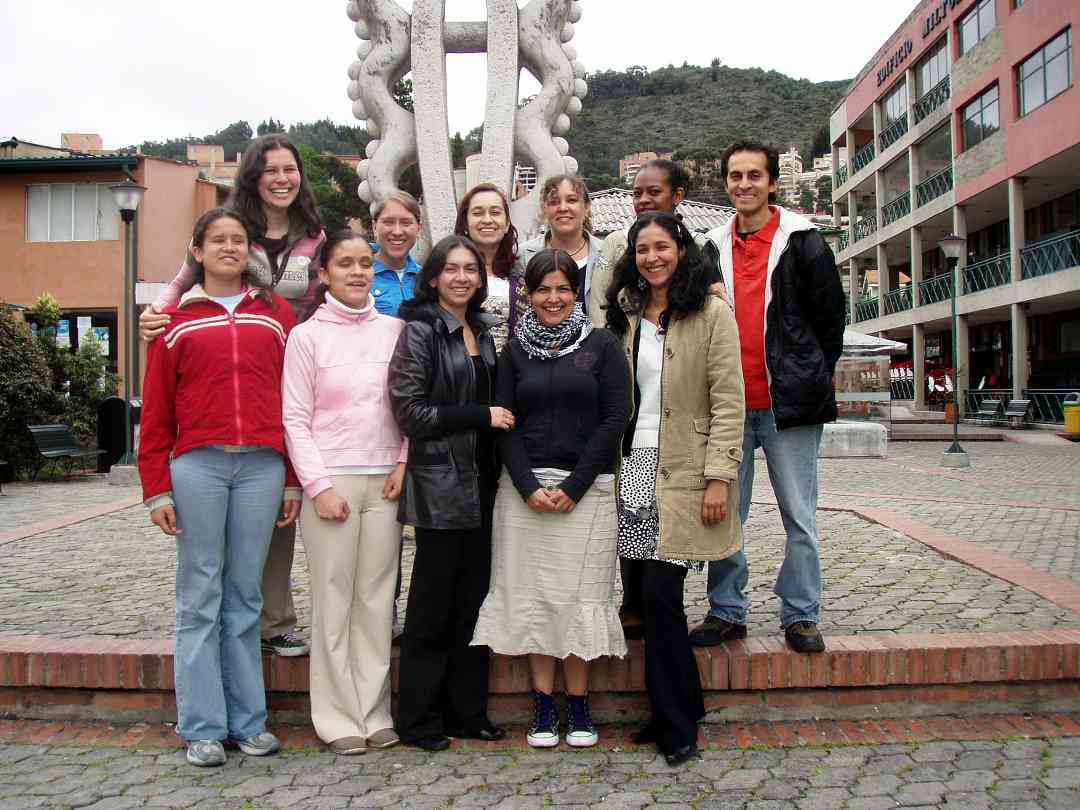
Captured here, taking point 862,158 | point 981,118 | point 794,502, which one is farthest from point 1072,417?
point 862,158

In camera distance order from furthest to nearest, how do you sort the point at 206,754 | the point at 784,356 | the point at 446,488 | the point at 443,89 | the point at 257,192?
the point at 443,89, the point at 257,192, the point at 784,356, the point at 446,488, the point at 206,754

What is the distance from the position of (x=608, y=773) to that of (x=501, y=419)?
50.2 inches

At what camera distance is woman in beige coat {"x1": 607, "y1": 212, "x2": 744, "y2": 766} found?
10.8 feet

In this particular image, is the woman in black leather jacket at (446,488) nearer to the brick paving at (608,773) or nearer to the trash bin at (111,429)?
the brick paving at (608,773)

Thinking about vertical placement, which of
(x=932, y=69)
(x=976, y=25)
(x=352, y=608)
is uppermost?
(x=932, y=69)

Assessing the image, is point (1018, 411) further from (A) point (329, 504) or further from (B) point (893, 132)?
(A) point (329, 504)

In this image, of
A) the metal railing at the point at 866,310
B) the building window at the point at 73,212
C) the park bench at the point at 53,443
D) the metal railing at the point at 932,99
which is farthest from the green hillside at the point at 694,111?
the park bench at the point at 53,443

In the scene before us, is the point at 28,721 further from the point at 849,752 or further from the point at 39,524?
the point at 39,524

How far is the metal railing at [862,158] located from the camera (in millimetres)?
37600

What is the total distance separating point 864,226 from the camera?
126ft

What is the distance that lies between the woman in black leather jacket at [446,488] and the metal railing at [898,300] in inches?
1297

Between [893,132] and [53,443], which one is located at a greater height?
[893,132]

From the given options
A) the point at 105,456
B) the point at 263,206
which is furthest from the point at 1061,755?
the point at 105,456

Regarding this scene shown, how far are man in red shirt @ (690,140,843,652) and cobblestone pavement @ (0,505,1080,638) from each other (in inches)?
19.2
